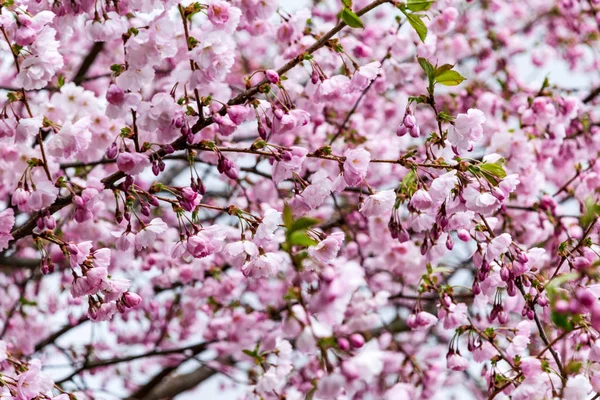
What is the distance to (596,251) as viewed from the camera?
1.98 meters

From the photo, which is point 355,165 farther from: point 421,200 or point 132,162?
point 132,162

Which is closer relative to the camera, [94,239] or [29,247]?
[94,239]

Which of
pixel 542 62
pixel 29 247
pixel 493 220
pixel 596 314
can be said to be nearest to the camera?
pixel 596 314

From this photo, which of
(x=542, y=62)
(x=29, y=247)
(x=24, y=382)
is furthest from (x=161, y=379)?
(x=542, y=62)

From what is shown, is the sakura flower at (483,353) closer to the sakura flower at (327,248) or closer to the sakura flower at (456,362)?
the sakura flower at (456,362)

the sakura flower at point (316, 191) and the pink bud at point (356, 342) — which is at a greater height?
the sakura flower at point (316, 191)

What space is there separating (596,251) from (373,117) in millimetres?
2867

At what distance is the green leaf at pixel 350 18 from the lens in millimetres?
1862

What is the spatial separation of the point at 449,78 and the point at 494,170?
1.04ft

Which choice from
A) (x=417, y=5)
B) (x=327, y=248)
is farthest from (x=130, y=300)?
(x=417, y=5)

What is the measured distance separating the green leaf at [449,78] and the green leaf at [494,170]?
277mm

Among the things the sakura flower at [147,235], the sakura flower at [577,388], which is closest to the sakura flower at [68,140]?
the sakura flower at [147,235]

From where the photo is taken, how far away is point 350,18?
188 cm

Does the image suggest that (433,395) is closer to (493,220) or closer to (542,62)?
(493,220)
